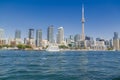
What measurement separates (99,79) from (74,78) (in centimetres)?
266

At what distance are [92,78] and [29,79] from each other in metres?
6.79

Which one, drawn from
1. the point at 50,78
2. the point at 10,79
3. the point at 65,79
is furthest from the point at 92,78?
the point at 10,79

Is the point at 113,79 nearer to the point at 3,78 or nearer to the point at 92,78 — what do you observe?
the point at 92,78

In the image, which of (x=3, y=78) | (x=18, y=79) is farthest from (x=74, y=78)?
(x=3, y=78)

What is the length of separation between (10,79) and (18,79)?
81cm

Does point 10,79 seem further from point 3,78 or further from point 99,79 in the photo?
point 99,79

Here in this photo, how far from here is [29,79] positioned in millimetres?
22781

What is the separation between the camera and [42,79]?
22.8 metres

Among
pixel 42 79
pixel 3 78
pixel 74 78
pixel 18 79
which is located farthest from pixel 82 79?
pixel 3 78

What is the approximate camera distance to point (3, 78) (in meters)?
23.2

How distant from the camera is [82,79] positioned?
23.2 m

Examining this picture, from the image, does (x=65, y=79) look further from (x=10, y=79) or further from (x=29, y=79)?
(x=10, y=79)

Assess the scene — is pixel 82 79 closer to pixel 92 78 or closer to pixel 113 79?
pixel 92 78

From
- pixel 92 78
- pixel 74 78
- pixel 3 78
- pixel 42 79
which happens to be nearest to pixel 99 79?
pixel 92 78
